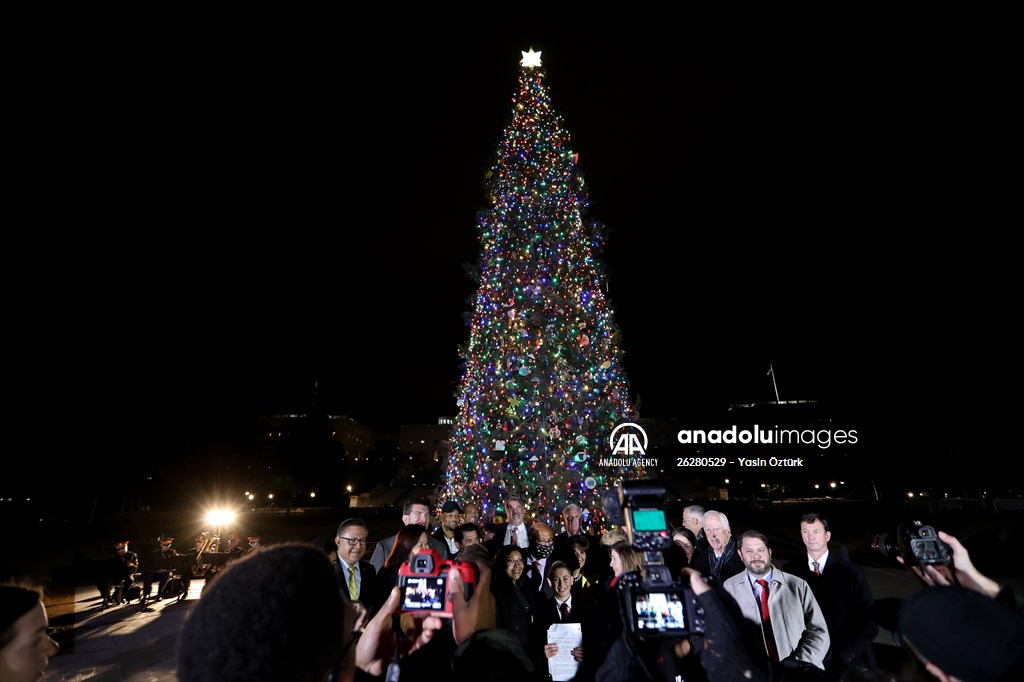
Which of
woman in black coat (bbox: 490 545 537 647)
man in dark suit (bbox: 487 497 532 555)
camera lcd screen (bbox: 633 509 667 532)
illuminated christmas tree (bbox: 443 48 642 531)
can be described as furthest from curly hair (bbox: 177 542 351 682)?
illuminated christmas tree (bbox: 443 48 642 531)

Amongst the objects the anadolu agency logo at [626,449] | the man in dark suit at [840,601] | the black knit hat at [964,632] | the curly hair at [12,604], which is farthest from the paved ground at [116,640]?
the anadolu agency logo at [626,449]

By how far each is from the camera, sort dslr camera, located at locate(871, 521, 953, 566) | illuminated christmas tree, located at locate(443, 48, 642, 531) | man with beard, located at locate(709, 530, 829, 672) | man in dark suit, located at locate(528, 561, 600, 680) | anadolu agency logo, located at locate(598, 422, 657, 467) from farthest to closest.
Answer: anadolu agency logo, located at locate(598, 422, 657, 467) < illuminated christmas tree, located at locate(443, 48, 642, 531) < man in dark suit, located at locate(528, 561, 600, 680) < man with beard, located at locate(709, 530, 829, 672) < dslr camera, located at locate(871, 521, 953, 566)

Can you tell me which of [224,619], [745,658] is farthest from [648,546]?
[224,619]

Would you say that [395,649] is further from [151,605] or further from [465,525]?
[151,605]

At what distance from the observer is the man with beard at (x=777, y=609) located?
12.0ft

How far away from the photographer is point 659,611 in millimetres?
2293

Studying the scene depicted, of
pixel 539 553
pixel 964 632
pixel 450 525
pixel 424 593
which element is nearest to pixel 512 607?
pixel 424 593

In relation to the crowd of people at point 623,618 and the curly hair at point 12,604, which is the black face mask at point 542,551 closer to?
the crowd of people at point 623,618

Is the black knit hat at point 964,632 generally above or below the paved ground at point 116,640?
above

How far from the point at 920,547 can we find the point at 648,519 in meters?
1.86

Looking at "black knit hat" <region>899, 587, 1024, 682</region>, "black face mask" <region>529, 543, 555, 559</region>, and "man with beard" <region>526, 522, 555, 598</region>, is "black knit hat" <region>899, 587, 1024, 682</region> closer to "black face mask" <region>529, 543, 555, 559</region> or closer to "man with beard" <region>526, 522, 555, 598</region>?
"man with beard" <region>526, 522, 555, 598</region>

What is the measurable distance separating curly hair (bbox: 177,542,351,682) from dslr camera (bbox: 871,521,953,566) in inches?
132

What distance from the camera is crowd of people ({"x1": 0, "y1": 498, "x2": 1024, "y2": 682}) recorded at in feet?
4.37

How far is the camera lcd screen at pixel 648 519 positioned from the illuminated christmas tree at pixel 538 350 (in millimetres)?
8924
